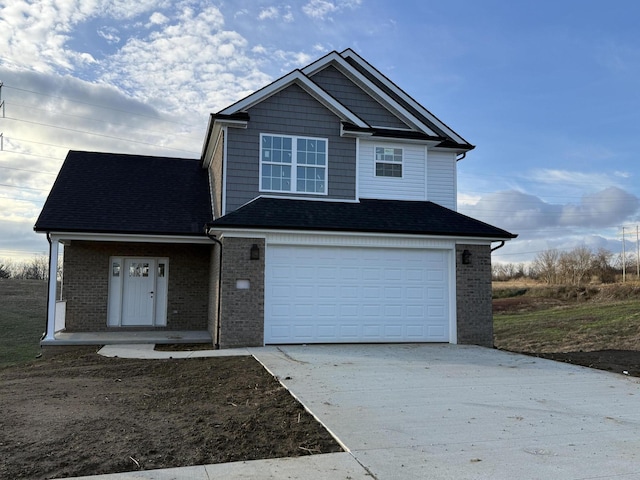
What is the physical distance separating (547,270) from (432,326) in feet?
172

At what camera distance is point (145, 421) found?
6.05m

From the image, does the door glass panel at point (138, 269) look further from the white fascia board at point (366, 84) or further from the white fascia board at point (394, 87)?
the white fascia board at point (394, 87)

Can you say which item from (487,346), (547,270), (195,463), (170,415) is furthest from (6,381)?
(547,270)

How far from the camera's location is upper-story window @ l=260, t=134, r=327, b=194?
13.4 m

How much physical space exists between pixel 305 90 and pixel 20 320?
1979 centimetres

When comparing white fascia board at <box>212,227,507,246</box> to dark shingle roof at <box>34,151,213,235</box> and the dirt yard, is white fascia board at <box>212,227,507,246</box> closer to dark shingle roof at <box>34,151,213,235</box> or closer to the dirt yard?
dark shingle roof at <box>34,151,213,235</box>

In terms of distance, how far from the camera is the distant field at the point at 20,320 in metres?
17.3

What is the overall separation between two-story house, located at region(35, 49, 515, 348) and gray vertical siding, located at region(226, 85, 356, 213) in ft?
0.11

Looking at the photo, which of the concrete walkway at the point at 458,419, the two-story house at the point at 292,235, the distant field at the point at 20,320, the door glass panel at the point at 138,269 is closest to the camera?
the concrete walkway at the point at 458,419

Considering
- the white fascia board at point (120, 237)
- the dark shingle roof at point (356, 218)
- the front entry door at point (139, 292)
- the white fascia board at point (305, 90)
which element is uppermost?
the white fascia board at point (305, 90)

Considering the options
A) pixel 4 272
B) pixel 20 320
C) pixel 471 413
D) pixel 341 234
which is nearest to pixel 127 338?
pixel 341 234

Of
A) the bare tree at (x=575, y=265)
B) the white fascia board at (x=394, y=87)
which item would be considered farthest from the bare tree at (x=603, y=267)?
the white fascia board at (x=394, y=87)

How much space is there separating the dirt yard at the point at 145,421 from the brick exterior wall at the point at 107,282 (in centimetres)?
575

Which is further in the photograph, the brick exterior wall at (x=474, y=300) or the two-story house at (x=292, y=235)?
the brick exterior wall at (x=474, y=300)
